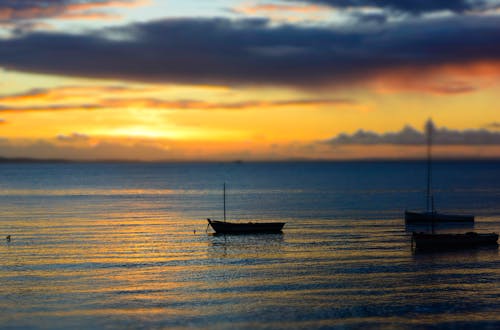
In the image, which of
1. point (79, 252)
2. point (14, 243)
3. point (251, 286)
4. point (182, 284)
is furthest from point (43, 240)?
point (251, 286)

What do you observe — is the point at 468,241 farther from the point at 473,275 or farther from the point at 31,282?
the point at 31,282

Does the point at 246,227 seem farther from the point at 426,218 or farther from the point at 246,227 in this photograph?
the point at 426,218

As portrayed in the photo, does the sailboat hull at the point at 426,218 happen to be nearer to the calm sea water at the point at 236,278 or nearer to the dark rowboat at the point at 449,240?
the calm sea water at the point at 236,278

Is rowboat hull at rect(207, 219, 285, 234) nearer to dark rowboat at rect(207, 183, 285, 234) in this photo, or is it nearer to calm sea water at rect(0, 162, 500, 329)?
dark rowboat at rect(207, 183, 285, 234)

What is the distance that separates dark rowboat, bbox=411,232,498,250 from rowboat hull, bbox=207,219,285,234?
22.0 metres

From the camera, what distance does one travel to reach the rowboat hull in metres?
85.0

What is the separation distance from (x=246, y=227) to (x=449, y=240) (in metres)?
29.6

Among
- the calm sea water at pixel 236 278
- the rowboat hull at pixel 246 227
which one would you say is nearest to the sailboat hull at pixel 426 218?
the calm sea water at pixel 236 278

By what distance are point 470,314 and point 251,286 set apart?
61.5 feet

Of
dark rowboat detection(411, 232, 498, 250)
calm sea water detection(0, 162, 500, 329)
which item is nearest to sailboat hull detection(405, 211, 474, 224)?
calm sea water detection(0, 162, 500, 329)

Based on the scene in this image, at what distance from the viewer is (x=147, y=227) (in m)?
93.0

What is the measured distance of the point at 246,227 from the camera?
86.1 meters

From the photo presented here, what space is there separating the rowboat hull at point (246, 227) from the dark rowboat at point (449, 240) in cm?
2202

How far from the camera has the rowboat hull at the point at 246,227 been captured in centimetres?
8500
